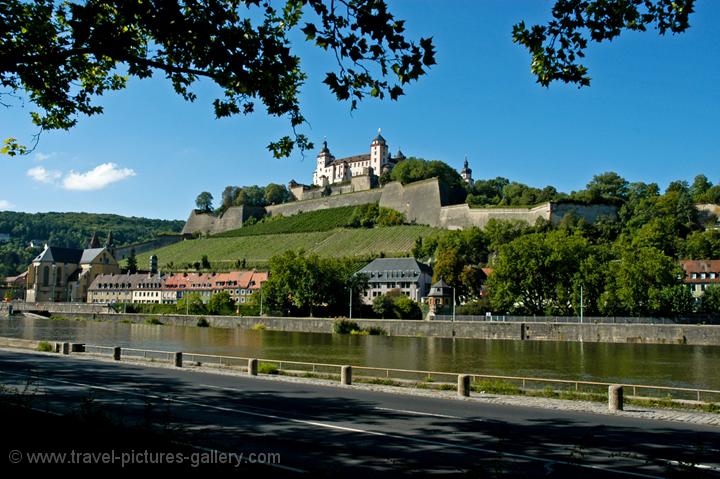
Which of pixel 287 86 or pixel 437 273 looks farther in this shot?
pixel 437 273

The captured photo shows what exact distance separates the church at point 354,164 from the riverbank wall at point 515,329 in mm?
75423

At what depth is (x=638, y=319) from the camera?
5625cm

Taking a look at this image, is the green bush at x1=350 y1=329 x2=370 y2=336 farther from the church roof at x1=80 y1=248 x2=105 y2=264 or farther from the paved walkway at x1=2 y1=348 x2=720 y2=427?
the church roof at x1=80 y1=248 x2=105 y2=264

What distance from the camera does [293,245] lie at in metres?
116

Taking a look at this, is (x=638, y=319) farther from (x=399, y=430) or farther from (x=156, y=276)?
(x=156, y=276)

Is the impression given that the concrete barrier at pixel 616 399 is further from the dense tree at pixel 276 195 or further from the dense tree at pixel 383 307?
the dense tree at pixel 276 195

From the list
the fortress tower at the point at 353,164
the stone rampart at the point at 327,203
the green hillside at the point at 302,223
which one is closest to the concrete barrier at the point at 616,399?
the green hillside at the point at 302,223

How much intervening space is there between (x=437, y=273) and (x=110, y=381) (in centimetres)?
6195

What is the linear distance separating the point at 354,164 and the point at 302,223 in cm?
3748

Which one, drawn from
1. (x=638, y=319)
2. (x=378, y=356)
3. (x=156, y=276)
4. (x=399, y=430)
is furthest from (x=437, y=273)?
(x=399, y=430)

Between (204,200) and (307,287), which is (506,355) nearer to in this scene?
→ (307,287)

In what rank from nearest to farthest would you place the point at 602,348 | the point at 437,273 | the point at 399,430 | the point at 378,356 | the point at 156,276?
the point at 399,430 < the point at 378,356 < the point at 602,348 < the point at 437,273 < the point at 156,276

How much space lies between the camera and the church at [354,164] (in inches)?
6073

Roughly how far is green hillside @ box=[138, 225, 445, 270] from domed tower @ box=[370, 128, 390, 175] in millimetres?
39761
